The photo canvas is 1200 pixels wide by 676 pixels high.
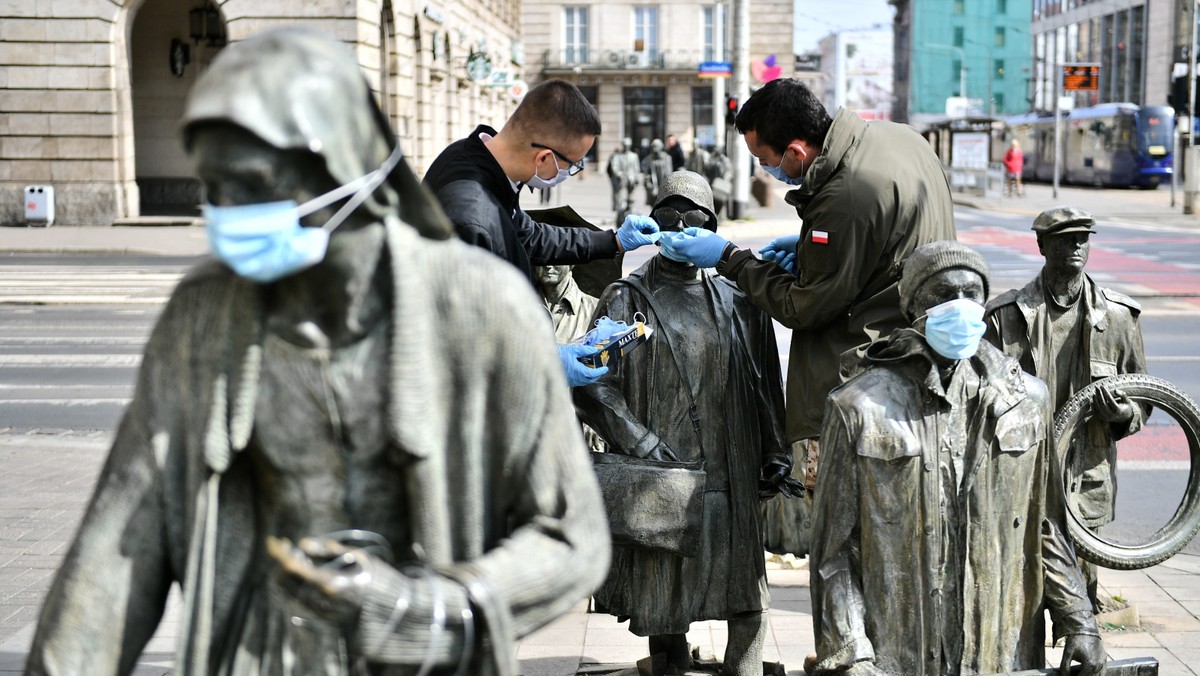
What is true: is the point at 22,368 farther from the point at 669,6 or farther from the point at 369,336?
the point at 669,6

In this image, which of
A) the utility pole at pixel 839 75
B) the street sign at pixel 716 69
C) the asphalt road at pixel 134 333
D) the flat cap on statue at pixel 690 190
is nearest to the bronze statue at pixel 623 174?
the street sign at pixel 716 69

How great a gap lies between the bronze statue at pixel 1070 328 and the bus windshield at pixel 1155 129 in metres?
45.7

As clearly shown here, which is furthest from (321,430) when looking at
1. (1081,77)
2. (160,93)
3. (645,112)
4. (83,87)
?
(645,112)

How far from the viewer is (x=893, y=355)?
396 centimetres

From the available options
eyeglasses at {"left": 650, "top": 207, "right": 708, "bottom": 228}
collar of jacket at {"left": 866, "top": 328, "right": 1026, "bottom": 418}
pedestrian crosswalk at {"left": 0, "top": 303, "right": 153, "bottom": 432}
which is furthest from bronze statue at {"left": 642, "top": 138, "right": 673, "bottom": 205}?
collar of jacket at {"left": 866, "top": 328, "right": 1026, "bottom": 418}

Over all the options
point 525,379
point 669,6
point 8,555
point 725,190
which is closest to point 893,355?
point 525,379

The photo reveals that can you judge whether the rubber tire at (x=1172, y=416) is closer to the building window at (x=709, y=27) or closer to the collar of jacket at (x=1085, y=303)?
the collar of jacket at (x=1085, y=303)

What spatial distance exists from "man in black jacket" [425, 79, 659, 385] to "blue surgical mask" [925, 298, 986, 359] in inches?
47.8

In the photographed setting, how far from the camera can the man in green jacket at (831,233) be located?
190 inches

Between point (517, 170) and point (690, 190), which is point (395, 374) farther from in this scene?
point (690, 190)

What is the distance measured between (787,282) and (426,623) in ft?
11.2

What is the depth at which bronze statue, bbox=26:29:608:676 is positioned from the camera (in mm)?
1786

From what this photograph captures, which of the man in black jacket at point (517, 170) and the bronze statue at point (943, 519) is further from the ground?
the man in black jacket at point (517, 170)

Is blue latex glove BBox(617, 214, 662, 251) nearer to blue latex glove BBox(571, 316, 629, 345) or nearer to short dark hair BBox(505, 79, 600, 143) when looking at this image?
blue latex glove BBox(571, 316, 629, 345)
